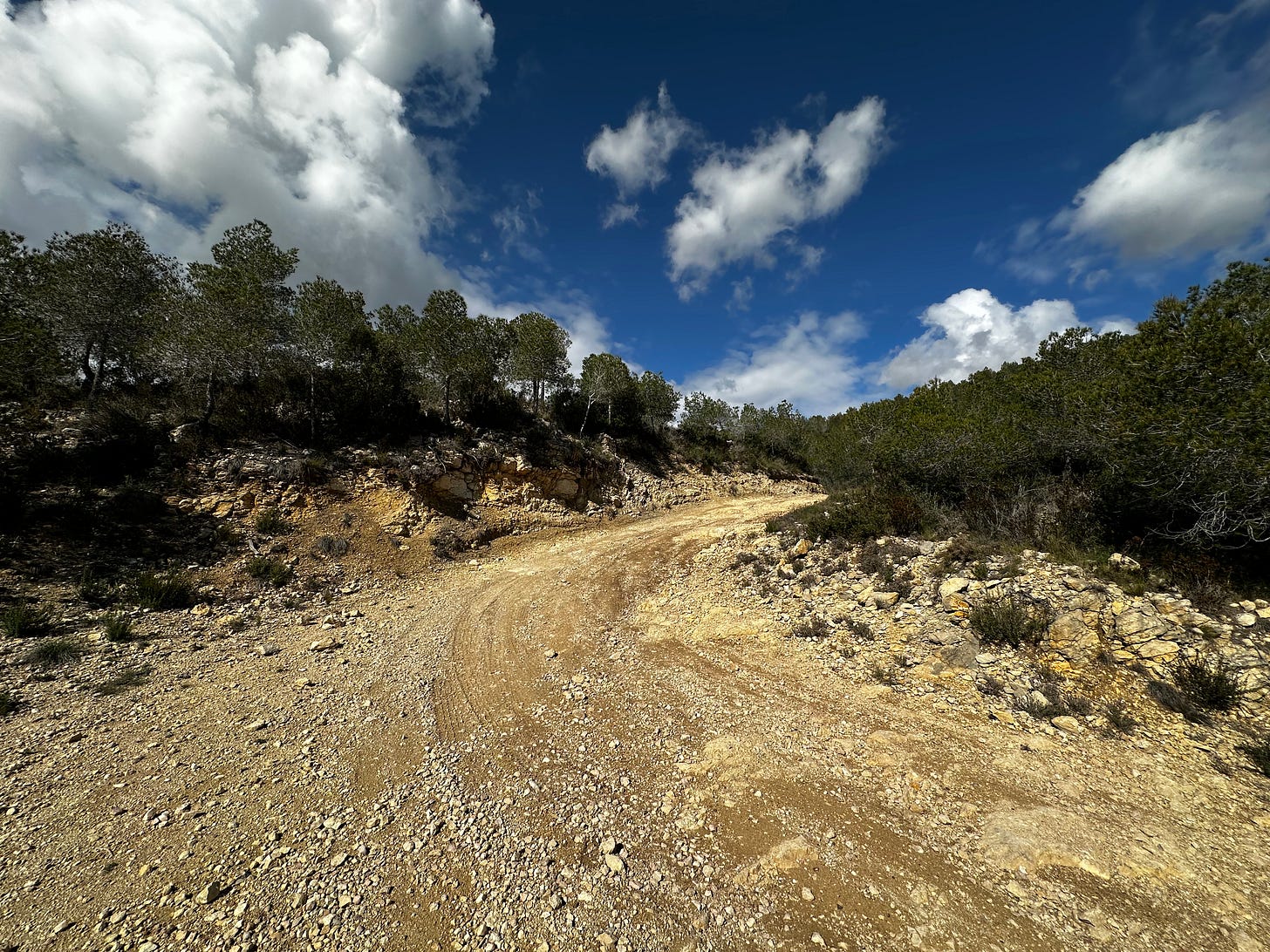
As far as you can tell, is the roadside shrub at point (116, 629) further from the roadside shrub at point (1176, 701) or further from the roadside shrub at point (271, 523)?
the roadside shrub at point (1176, 701)

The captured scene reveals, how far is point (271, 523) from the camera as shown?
13.9 metres

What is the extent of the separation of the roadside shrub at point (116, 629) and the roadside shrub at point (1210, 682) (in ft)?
57.8

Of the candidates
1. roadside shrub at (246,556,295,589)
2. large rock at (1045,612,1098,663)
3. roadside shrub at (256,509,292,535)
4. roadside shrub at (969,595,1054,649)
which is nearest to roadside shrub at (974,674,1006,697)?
roadside shrub at (969,595,1054,649)

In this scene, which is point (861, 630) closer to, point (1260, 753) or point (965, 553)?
point (965, 553)

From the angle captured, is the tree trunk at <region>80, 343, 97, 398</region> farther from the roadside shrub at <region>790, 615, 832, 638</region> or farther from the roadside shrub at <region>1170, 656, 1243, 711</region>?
the roadside shrub at <region>1170, 656, 1243, 711</region>

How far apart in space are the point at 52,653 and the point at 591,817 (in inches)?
381

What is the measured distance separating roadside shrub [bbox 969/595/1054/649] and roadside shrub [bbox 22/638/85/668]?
1598 cm

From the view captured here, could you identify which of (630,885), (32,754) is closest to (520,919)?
(630,885)

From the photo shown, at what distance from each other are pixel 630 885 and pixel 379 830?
2755 millimetres

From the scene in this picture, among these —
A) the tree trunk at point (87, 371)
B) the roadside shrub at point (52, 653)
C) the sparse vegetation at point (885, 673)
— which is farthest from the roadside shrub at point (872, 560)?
the tree trunk at point (87, 371)

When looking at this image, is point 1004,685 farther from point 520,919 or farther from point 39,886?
point 39,886

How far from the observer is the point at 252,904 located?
12.8ft

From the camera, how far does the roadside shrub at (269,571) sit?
38.8 feet

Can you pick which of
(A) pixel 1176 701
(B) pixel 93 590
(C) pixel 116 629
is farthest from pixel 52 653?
(A) pixel 1176 701
